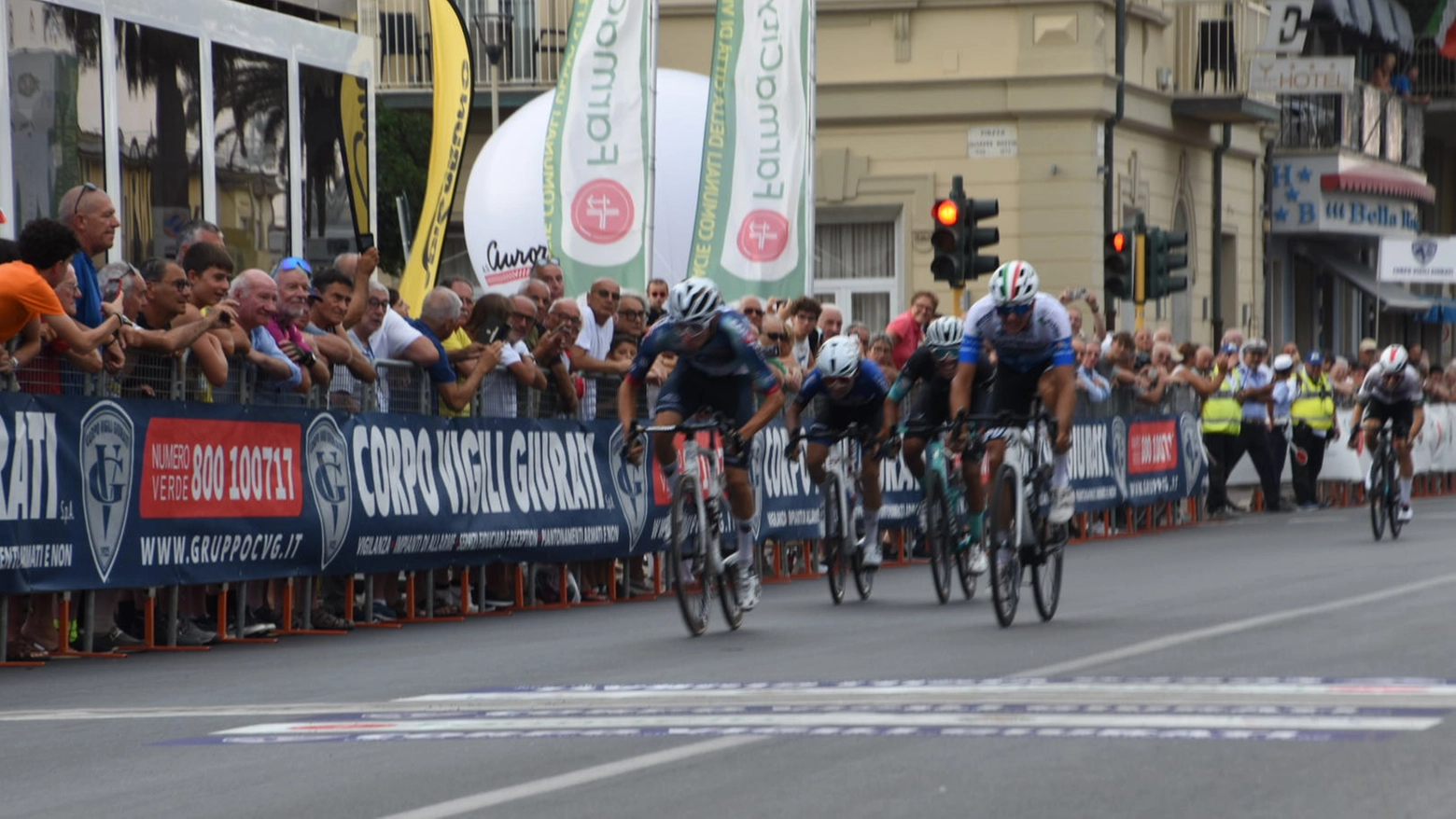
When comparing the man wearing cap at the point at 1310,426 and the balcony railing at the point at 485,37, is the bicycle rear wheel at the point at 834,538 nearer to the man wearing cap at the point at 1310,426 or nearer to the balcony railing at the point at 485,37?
the man wearing cap at the point at 1310,426

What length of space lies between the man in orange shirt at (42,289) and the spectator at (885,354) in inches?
348

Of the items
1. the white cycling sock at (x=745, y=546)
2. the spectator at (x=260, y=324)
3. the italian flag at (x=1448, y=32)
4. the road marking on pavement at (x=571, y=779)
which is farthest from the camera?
the italian flag at (x=1448, y=32)

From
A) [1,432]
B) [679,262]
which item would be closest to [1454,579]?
[1,432]

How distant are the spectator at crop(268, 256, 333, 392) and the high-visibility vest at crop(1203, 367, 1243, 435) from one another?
16999 mm

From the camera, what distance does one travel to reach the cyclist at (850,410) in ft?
53.3

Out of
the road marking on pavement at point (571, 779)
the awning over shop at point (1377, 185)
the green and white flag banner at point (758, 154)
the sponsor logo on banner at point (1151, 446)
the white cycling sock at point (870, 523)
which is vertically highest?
the awning over shop at point (1377, 185)

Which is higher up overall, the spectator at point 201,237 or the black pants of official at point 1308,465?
the spectator at point 201,237

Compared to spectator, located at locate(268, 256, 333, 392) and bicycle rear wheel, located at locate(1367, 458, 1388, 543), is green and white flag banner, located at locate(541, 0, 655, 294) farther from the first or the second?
spectator, located at locate(268, 256, 333, 392)

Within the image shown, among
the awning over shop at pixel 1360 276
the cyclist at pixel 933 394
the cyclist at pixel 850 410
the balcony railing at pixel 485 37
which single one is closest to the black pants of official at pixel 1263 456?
the cyclist at pixel 933 394

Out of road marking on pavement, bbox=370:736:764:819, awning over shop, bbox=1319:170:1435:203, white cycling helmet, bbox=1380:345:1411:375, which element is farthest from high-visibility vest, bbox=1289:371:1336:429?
road marking on pavement, bbox=370:736:764:819

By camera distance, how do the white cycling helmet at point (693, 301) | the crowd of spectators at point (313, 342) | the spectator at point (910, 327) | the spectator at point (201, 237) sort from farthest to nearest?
1. the spectator at point (910, 327)
2. the spectator at point (201, 237)
3. the white cycling helmet at point (693, 301)
4. the crowd of spectators at point (313, 342)

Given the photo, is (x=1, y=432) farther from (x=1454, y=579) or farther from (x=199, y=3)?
(x=1454, y=579)

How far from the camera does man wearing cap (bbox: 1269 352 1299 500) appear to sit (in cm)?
3086

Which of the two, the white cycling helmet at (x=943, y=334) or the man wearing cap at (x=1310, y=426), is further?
the man wearing cap at (x=1310, y=426)
